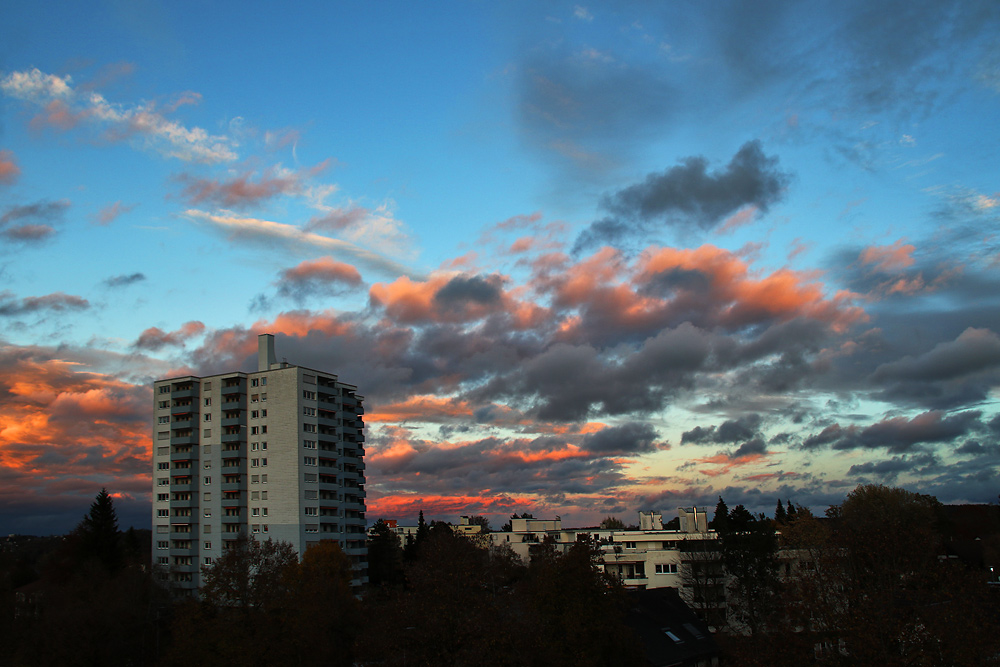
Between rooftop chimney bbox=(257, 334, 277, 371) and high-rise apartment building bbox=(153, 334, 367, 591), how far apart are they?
0.60 ft

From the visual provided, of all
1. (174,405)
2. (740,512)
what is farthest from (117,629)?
(740,512)

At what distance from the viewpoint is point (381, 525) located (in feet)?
423

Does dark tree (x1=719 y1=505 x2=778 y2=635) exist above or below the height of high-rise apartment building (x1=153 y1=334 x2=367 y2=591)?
below

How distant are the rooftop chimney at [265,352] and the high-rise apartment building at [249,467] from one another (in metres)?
0.18

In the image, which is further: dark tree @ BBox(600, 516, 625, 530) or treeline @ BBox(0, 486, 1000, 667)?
dark tree @ BBox(600, 516, 625, 530)

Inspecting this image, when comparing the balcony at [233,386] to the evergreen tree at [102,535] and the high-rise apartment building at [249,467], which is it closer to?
the high-rise apartment building at [249,467]

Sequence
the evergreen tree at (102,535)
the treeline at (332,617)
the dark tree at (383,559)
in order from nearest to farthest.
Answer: the treeline at (332,617), the evergreen tree at (102,535), the dark tree at (383,559)

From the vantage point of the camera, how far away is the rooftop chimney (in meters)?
Answer: 101

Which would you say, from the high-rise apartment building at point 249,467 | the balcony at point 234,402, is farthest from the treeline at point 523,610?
the balcony at point 234,402

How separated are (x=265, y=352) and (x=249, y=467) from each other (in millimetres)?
17581

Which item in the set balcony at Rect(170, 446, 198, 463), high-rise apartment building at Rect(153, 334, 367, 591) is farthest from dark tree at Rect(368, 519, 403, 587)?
balcony at Rect(170, 446, 198, 463)

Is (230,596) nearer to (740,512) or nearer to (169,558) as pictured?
(169,558)

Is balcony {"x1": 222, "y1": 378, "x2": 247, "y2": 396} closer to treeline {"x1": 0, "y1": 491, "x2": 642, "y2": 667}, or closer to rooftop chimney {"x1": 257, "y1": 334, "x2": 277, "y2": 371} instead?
rooftop chimney {"x1": 257, "y1": 334, "x2": 277, "y2": 371}

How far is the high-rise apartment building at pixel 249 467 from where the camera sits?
9181cm
